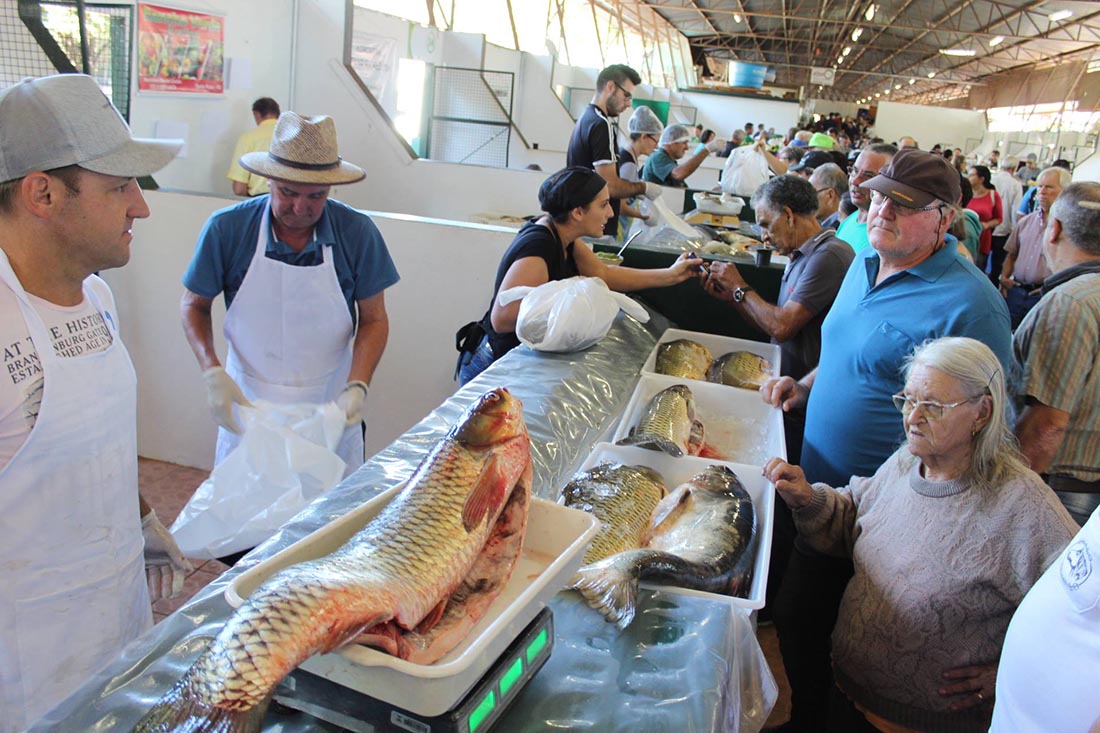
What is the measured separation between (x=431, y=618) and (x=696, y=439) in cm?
157

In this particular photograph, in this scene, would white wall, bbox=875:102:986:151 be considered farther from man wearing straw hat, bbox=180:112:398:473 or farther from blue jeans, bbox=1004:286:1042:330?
man wearing straw hat, bbox=180:112:398:473

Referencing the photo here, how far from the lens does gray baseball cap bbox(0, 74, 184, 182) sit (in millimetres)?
1634

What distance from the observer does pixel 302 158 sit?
273 centimetres

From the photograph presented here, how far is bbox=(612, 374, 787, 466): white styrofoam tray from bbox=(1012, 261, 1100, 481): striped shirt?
2.76 ft

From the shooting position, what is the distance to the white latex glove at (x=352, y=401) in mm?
2867

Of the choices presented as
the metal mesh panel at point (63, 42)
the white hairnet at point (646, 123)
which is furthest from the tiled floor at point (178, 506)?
the white hairnet at point (646, 123)

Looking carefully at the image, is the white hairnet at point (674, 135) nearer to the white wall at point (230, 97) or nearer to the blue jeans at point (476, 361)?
the white wall at point (230, 97)

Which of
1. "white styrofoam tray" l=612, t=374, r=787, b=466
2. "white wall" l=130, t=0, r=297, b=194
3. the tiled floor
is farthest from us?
"white wall" l=130, t=0, r=297, b=194

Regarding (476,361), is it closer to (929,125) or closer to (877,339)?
(877,339)

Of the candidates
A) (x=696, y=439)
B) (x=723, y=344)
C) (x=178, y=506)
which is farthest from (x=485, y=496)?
(x=178, y=506)

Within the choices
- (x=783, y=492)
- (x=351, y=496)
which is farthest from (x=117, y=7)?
(x=783, y=492)

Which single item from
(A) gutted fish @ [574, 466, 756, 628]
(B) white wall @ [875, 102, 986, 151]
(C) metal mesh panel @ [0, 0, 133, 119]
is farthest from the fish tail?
(B) white wall @ [875, 102, 986, 151]

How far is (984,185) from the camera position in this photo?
31.5 feet

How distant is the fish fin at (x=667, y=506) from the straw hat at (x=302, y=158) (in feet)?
5.31
